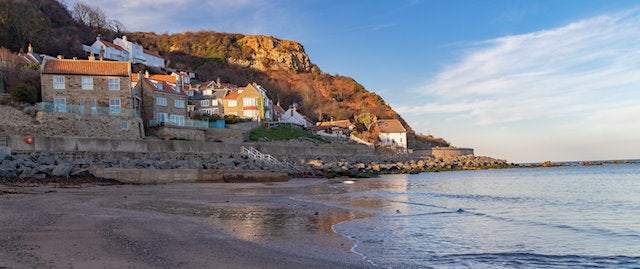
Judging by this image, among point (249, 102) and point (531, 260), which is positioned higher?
point (249, 102)

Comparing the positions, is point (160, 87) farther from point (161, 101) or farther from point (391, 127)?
point (391, 127)

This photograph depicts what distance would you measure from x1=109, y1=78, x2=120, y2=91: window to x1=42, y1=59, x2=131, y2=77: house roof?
47 cm

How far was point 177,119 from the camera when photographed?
131 ft

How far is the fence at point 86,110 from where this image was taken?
2758 cm

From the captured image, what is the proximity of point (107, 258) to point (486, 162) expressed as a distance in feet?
230

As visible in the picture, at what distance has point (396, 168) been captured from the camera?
48.9 metres

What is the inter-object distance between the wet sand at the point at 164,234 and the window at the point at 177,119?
25.1m

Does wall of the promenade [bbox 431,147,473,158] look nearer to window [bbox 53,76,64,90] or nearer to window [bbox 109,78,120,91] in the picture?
Answer: window [bbox 109,78,120,91]

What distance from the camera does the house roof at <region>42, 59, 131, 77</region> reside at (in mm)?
31797

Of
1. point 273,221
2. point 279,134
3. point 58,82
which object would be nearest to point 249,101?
point 279,134

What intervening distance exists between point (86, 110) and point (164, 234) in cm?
2603

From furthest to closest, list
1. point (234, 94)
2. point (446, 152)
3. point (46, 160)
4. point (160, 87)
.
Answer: point (446, 152) → point (234, 94) → point (160, 87) → point (46, 160)

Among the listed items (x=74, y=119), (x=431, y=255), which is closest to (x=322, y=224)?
(x=431, y=255)

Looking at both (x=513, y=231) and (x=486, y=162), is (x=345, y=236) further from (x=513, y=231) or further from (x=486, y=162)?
(x=486, y=162)
